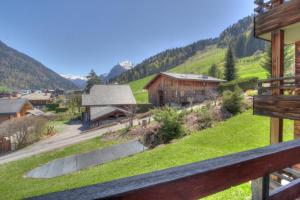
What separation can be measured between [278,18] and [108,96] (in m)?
30.7

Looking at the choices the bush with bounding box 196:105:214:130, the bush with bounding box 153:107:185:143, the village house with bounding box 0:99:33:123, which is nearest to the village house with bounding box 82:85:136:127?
the village house with bounding box 0:99:33:123

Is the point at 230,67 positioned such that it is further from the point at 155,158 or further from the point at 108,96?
the point at 155,158

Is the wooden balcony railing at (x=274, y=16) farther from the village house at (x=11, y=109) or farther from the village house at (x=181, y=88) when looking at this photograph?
the village house at (x=11, y=109)

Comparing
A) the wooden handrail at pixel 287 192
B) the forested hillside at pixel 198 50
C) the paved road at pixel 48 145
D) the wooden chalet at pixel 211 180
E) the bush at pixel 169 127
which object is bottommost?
the paved road at pixel 48 145

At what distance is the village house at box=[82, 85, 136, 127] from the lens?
27266mm

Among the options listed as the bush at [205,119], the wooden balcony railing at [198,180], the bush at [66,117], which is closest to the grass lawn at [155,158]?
the bush at [205,119]

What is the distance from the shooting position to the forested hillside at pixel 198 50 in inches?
3986

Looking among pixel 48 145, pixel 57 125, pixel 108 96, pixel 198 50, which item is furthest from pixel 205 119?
pixel 198 50

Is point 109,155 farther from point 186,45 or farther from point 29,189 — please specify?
point 186,45

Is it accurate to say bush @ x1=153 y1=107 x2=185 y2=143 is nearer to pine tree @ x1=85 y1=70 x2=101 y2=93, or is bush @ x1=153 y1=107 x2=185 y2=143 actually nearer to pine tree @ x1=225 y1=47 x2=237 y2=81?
pine tree @ x1=225 y1=47 x2=237 y2=81

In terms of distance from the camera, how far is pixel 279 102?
5484mm

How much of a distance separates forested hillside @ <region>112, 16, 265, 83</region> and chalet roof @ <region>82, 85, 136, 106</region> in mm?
70926

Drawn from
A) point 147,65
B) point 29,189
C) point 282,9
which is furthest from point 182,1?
point 147,65

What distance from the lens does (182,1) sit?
24.7m
